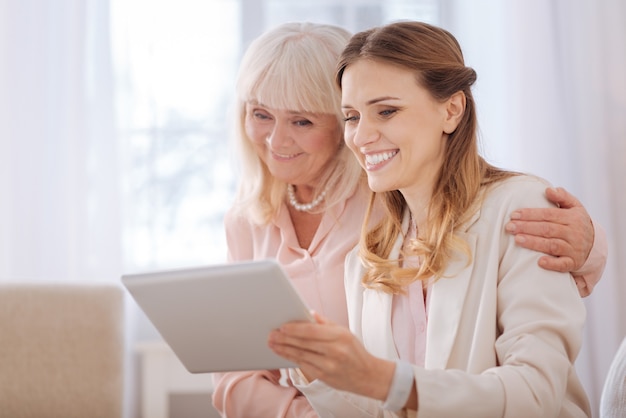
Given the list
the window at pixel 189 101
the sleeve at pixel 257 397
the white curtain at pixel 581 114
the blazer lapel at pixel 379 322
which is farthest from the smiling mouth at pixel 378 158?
the window at pixel 189 101

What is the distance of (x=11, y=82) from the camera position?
11.4 ft

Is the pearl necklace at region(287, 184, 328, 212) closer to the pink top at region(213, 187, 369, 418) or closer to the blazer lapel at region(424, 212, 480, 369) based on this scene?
the pink top at region(213, 187, 369, 418)

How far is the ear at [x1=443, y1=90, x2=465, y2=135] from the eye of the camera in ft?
6.06

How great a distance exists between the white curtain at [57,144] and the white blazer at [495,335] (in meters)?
1.80

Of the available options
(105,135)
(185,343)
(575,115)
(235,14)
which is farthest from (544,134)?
(185,343)

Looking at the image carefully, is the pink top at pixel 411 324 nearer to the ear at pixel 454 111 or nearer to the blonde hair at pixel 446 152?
the blonde hair at pixel 446 152

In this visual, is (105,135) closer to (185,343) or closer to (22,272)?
(22,272)

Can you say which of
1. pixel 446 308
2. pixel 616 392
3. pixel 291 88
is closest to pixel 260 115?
pixel 291 88

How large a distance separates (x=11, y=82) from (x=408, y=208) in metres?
2.14

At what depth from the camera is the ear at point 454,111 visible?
1848mm

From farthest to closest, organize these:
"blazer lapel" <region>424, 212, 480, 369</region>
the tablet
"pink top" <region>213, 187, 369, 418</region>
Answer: "pink top" <region>213, 187, 369, 418</region> < "blazer lapel" <region>424, 212, 480, 369</region> < the tablet

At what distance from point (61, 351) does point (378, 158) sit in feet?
2.90

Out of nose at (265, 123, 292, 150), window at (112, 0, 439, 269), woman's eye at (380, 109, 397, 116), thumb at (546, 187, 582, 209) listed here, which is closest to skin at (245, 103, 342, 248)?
nose at (265, 123, 292, 150)

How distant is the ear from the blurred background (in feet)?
5.40
